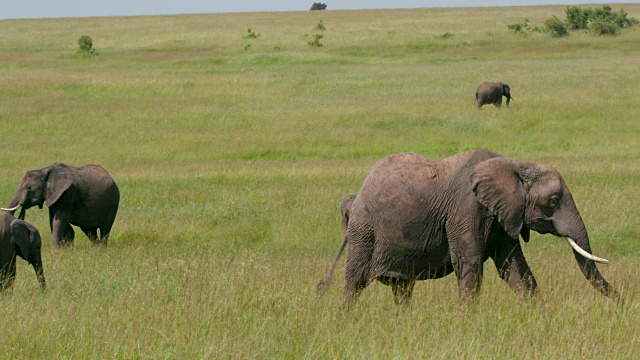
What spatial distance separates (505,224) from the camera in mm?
8375

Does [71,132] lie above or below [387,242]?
below

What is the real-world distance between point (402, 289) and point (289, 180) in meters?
11.6

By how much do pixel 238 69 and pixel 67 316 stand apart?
44729 millimetres

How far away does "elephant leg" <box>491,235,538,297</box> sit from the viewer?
8406 millimetres

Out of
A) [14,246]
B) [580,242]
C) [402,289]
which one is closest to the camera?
[580,242]

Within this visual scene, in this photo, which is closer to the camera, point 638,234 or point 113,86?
point 638,234

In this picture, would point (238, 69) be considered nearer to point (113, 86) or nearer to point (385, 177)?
point (113, 86)

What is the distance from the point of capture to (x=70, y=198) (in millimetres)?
15562

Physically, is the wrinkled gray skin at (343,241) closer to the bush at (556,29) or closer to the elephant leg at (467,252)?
the elephant leg at (467,252)

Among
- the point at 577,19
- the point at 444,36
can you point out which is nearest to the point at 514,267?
the point at 444,36

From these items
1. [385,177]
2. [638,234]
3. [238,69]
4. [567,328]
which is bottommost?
[238,69]

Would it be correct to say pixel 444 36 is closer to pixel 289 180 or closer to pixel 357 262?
pixel 289 180

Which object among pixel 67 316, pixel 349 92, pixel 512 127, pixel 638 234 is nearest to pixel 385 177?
pixel 67 316

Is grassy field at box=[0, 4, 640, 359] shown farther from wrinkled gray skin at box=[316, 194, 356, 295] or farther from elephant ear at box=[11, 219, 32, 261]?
elephant ear at box=[11, 219, 32, 261]
